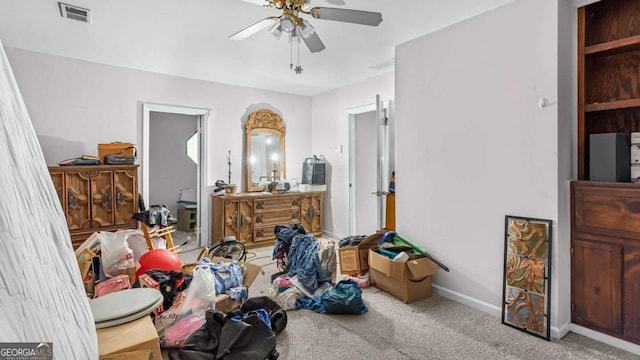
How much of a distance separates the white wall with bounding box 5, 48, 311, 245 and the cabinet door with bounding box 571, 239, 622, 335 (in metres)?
4.37

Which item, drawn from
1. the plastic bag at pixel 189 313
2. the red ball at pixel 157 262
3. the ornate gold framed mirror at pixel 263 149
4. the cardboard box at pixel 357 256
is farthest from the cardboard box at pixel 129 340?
the ornate gold framed mirror at pixel 263 149

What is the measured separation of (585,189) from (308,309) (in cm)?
232

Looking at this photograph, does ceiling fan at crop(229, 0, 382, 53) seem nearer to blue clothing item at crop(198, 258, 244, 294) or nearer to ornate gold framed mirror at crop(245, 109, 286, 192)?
blue clothing item at crop(198, 258, 244, 294)

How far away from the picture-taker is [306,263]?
3.07 meters

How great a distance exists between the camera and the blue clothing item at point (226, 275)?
2672 millimetres

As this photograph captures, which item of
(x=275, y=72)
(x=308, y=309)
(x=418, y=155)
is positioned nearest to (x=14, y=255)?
(x=308, y=309)

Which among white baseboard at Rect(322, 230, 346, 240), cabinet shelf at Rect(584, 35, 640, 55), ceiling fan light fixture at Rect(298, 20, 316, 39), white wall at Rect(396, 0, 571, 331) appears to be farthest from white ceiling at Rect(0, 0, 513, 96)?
white baseboard at Rect(322, 230, 346, 240)

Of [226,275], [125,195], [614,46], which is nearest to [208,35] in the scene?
[125,195]

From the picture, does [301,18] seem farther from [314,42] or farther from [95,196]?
[95,196]

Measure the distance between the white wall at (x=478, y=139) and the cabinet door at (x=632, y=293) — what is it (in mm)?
329

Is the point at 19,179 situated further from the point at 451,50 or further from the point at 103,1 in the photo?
the point at 451,50

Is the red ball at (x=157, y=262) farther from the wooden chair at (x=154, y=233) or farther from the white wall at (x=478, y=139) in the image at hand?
the white wall at (x=478, y=139)

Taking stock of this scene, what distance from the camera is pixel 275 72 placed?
4391 mm

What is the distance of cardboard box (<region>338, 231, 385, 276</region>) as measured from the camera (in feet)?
11.2
